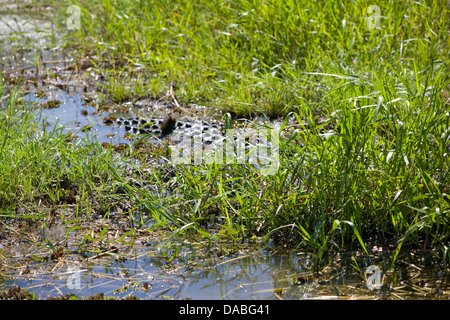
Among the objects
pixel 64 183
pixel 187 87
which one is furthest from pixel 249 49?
pixel 64 183

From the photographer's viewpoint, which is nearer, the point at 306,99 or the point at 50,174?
the point at 50,174

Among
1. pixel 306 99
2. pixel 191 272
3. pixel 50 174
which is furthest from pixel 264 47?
pixel 191 272

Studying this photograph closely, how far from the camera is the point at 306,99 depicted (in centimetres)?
460

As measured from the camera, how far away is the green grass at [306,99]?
3.08m

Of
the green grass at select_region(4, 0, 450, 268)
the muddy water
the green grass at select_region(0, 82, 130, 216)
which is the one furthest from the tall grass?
the green grass at select_region(0, 82, 130, 216)

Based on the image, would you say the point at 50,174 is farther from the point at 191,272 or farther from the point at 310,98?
the point at 310,98

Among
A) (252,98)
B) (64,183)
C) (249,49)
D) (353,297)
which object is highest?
(249,49)

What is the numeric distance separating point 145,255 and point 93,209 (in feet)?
2.28

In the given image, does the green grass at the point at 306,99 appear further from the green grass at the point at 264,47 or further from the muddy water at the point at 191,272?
the muddy water at the point at 191,272

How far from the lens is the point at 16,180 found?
3654 mm

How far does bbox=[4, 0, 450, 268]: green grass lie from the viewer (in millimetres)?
3076

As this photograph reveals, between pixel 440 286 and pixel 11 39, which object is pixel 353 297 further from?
pixel 11 39

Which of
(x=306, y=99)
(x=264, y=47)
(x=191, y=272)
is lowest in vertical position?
(x=191, y=272)

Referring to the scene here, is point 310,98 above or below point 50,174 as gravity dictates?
above
